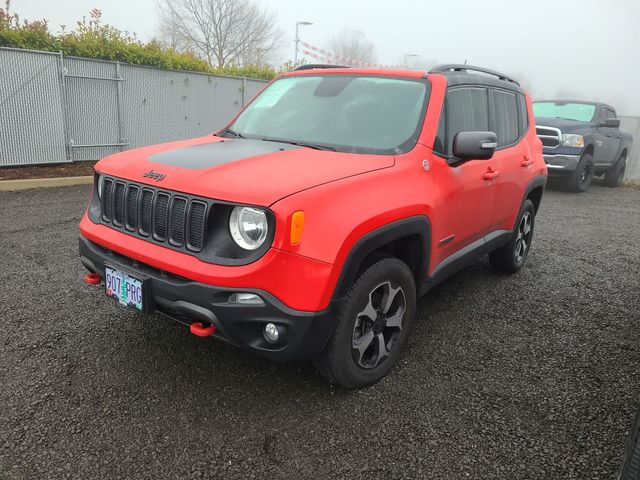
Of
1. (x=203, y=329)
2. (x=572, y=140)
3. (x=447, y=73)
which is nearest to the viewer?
(x=203, y=329)

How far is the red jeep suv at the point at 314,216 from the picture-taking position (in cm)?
232

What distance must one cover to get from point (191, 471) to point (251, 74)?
13.2 meters

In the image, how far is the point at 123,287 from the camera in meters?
2.64

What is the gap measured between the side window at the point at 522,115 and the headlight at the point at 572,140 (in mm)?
6619

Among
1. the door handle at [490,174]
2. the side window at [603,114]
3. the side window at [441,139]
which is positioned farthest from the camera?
the side window at [603,114]

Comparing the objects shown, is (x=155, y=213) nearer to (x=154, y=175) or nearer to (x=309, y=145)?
(x=154, y=175)

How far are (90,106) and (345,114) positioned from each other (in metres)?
7.97

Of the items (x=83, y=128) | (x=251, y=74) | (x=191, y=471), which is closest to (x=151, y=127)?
(x=83, y=128)

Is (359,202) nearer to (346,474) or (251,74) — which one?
(346,474)

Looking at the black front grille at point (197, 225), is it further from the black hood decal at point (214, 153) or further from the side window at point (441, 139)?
the side window at point (441, 139)

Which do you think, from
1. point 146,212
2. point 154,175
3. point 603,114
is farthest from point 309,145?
point 603,114

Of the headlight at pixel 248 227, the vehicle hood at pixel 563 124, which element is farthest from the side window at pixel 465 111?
the vehicle hood at pixel 563 124

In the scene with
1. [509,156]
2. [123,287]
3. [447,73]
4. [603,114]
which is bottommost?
[123,287]

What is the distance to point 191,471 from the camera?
2207 millimetres
